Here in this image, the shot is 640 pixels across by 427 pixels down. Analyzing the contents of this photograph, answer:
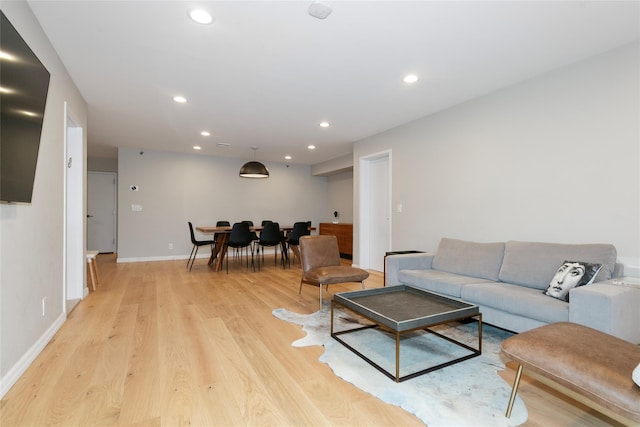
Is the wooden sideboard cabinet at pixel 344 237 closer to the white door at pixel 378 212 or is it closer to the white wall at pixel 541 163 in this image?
the white door at pixel 378 212

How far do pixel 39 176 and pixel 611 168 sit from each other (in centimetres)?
458

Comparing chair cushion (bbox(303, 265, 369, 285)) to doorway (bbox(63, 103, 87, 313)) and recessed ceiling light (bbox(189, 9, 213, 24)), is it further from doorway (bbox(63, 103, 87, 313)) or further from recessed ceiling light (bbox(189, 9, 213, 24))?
doorway (bbox(63, 103, 87, 313))

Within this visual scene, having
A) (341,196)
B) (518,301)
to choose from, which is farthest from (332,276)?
(341,196)

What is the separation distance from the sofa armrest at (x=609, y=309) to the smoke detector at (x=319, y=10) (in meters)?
2.53

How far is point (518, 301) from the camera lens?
7.74 feet

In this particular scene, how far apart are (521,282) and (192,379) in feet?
9.27

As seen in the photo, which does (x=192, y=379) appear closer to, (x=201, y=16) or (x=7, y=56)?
(x=7, y=56)

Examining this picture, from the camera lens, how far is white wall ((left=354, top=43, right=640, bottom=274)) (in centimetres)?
249

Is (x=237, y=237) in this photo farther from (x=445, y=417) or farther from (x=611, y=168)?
(x=611, y=168)

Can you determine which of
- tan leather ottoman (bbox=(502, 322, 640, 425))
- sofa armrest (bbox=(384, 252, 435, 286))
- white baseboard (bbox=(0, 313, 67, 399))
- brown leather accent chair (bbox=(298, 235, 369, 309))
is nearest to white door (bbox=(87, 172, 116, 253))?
white baseboard (bbox=(0, 313, 67, 399))

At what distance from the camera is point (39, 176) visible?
2250 mm

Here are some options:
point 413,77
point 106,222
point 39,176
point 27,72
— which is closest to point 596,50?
point 413,77

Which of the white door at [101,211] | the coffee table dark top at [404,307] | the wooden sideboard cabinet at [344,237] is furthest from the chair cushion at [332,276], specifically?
the white door at [101,211]

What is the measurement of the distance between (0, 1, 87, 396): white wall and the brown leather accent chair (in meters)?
2.34
